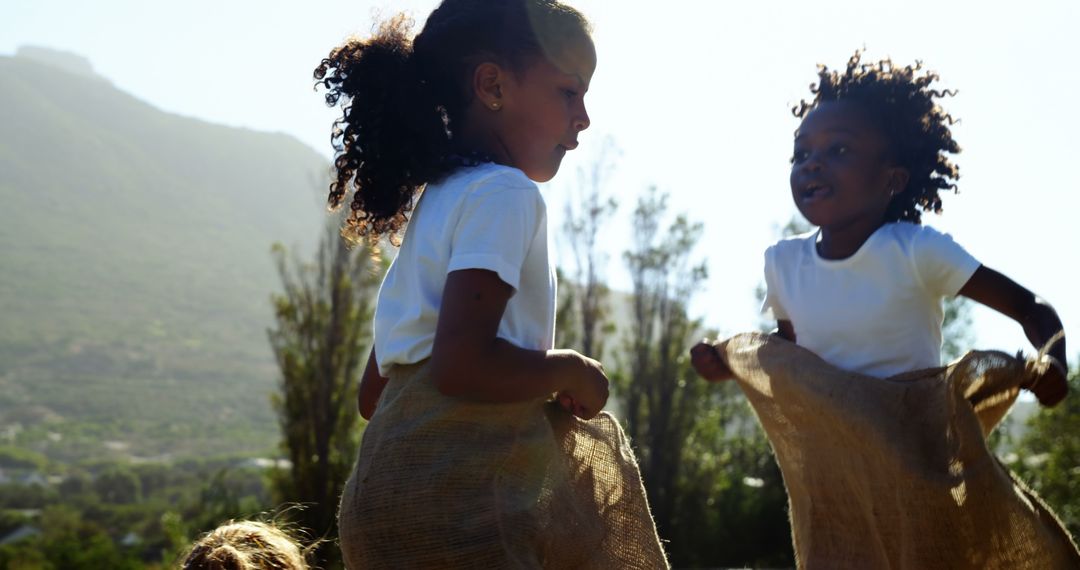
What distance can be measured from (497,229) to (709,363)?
1.54 metres

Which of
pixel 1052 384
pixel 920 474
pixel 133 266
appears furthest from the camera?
pixel 133 266

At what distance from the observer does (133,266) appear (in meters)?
64.5

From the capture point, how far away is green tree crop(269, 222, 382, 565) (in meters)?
10.3

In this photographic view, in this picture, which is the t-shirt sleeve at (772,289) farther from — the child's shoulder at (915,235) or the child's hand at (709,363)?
the child's shoulder at (915,235)

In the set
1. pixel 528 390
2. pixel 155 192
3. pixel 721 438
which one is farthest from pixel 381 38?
pixel 155 192

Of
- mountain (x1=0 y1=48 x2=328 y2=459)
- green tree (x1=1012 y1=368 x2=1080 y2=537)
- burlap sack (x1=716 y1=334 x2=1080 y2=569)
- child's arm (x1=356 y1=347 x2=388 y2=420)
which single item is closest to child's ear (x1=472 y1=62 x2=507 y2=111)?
child's arm (x1=356 y1=347 x2=388 y2=420)

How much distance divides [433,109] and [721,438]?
12421 mm

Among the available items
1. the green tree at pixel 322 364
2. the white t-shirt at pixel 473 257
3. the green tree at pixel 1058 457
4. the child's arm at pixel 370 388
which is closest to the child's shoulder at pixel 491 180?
the white t-shirt at pixel 473 257

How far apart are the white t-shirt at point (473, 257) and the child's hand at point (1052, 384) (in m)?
1.15

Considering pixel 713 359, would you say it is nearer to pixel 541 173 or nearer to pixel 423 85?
pixel 541 173

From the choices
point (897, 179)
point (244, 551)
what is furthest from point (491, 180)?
point (897, 179)

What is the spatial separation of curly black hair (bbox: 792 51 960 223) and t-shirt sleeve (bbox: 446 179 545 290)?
1.56m

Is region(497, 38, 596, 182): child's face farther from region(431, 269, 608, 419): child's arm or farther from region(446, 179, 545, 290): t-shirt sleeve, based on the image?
region(431, 269, 608, 419): child's arm

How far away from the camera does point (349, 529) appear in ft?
6.17
